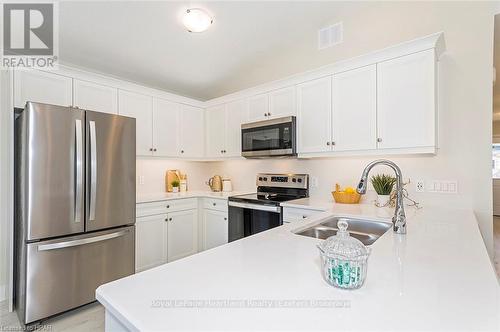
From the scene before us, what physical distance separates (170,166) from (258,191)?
53.1 inches

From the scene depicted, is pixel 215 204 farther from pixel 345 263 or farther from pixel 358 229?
pixel 345 263

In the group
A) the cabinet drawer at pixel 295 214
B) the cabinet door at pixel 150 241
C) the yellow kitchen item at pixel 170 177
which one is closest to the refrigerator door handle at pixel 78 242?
the cabinet door at pixel 150 241

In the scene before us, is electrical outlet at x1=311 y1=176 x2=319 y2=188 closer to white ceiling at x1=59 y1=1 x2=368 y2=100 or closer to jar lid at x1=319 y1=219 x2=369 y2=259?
white ceiling at x1=59 y1=1 x2=368 y2=100

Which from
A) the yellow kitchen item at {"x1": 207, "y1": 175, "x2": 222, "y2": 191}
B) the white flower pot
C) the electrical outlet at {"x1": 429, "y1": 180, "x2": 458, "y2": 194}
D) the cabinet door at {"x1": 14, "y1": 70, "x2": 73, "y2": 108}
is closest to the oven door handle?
the yellow kitchen item at {"x1": 207, "y1": 175, "x2": 222, "y2": 191}

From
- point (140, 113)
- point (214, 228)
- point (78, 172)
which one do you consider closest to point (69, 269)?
point (78, 172)

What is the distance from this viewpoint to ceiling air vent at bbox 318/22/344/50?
9.14 ft

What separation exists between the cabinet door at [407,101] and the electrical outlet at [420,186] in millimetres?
445

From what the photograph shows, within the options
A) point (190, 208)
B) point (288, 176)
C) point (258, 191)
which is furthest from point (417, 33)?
point (190, 208)

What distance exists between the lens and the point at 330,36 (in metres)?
2.85

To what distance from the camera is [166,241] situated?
9.95 ft

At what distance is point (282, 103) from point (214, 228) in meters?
1.75

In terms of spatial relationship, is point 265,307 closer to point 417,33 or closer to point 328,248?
point 328,248

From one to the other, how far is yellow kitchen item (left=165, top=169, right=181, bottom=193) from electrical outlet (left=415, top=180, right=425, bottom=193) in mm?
2936

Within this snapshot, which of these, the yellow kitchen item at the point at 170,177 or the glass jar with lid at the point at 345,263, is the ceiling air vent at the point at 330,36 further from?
the glass jar with lid at the point at 345,263
